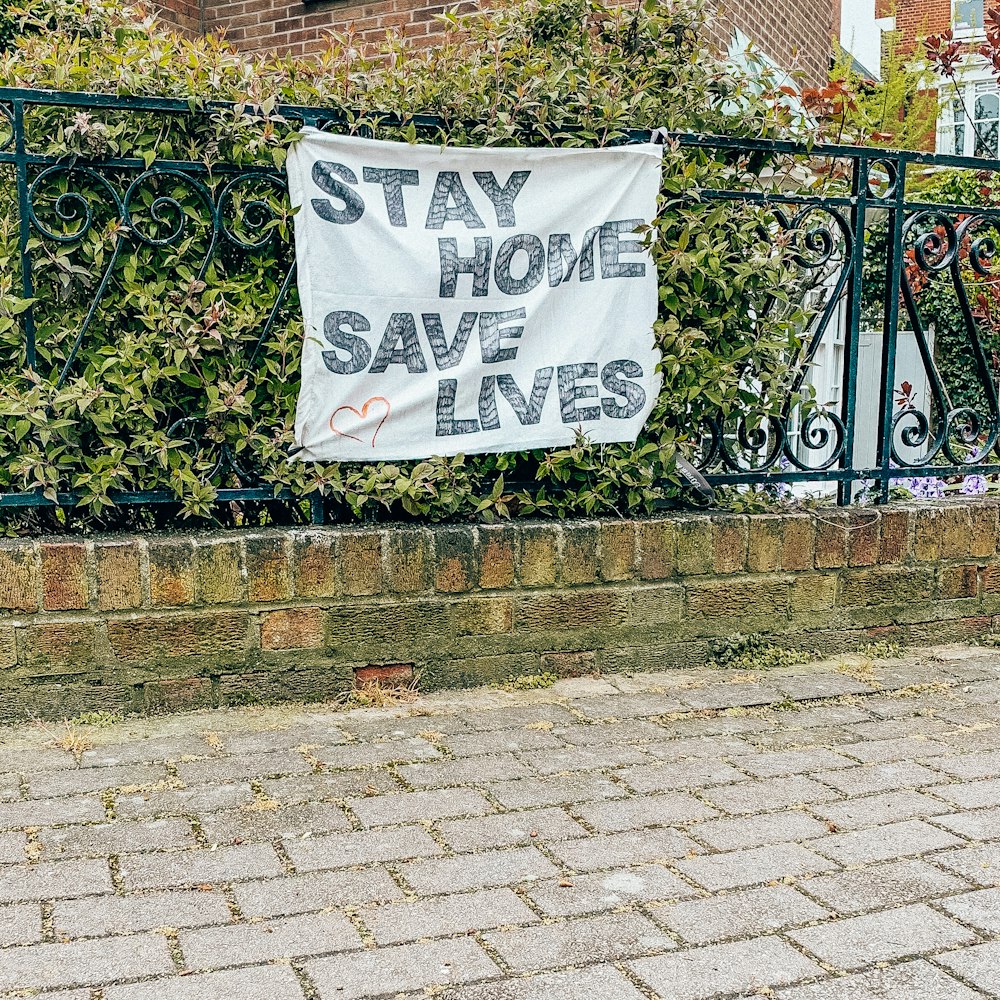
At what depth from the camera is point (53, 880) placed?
276 cm

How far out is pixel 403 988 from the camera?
2.29m

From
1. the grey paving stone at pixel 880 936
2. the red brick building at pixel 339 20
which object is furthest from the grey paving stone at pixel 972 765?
the red brick building at pixel 339 20

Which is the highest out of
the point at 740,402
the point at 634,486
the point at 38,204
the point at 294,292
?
the point at 38,204

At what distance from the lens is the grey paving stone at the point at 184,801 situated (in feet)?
10.4

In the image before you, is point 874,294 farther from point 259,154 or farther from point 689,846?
point 689,846

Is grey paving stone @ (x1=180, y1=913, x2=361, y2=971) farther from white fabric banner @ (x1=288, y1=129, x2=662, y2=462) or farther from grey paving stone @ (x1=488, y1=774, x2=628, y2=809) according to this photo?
white fabric banner @ (x1=288, y1=129, x2=662, y2=462)

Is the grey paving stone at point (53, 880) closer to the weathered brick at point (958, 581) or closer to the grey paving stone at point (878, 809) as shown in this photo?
the grey paving stone at point (878, 809)

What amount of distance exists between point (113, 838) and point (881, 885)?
1870mm

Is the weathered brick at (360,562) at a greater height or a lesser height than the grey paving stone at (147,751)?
greater

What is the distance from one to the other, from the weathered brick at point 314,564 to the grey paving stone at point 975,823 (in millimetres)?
2055

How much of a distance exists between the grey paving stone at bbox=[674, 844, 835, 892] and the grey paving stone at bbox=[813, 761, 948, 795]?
50 cm

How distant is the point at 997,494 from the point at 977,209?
1.29 m

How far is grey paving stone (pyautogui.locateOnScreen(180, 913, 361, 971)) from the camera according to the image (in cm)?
240

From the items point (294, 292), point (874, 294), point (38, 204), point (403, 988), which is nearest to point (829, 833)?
point (403, 988)
